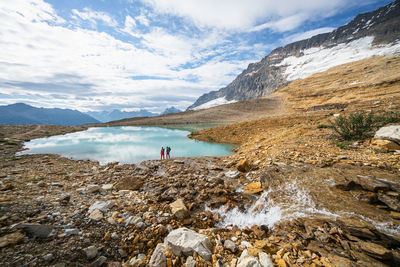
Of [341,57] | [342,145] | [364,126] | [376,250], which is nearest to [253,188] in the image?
[376,250]

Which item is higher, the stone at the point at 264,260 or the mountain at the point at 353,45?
the mountain at the point at 353,45

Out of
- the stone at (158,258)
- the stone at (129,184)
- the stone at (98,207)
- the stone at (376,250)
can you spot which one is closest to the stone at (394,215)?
the stone at (376,250)

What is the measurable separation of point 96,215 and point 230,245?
4.17 m

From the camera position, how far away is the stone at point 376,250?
333 centimetres

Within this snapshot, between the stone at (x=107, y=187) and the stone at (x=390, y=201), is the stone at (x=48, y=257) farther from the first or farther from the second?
the stone at (x=390, y=201)

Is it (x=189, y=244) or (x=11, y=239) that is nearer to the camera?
(x=11, y=239)

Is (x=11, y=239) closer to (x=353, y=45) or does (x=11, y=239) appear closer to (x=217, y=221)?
(x=217, y=221)

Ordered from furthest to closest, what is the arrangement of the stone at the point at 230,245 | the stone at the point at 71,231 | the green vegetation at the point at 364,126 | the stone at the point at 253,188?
the green vegetation at the point at 364,126 < the stone at the point at 253,188 < the stone at the point at 71,231 < the stone at the point at 230,245

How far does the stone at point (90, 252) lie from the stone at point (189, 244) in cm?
167

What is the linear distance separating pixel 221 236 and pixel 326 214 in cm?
328

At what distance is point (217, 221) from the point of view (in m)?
5.37

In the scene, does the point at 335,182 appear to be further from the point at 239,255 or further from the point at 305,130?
the point at 305,130

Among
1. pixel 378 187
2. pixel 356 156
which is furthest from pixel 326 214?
pixel 356 156

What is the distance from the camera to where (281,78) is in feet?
550
